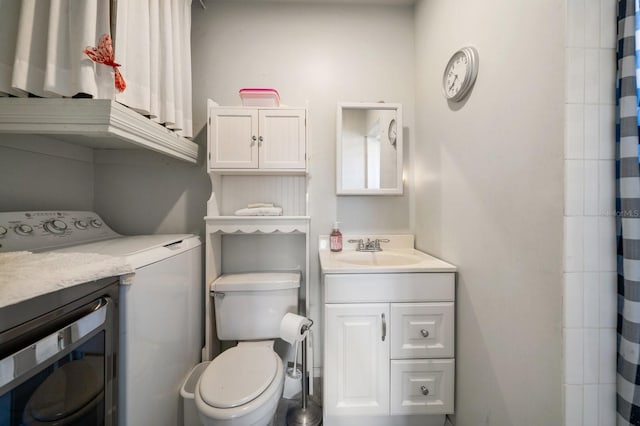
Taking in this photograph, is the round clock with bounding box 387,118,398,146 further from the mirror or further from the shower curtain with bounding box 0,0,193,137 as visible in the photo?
the shower curtain with bounding box 0,0,193,137

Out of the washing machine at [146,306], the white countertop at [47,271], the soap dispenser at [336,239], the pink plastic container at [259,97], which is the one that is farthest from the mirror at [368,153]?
the white countertop at [47,271]

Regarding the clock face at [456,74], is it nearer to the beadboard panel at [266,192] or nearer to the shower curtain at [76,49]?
the beadboard panel at [266,192]

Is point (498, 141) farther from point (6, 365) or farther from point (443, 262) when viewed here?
point (6, 365)

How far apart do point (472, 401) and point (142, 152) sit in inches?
89.7

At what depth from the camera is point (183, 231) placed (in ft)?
5.01

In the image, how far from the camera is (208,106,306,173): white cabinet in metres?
1.33

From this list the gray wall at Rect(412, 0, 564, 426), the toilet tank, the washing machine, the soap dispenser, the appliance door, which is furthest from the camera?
the soap dispenser

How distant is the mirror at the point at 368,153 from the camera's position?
1509 mm

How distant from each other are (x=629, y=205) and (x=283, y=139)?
1.34m

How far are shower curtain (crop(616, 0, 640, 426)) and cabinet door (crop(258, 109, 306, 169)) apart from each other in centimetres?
117

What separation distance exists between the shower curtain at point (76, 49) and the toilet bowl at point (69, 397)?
2.99ft

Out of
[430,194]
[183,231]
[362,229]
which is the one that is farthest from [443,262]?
[183,231]

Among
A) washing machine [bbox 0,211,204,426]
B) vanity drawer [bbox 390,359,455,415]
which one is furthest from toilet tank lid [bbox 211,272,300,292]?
vanity drawer [bbox 390,359,455,415]

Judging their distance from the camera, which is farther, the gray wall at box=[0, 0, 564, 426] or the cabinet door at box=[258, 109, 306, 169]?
the cabinet door at box=[258, 109, 306, 169]
